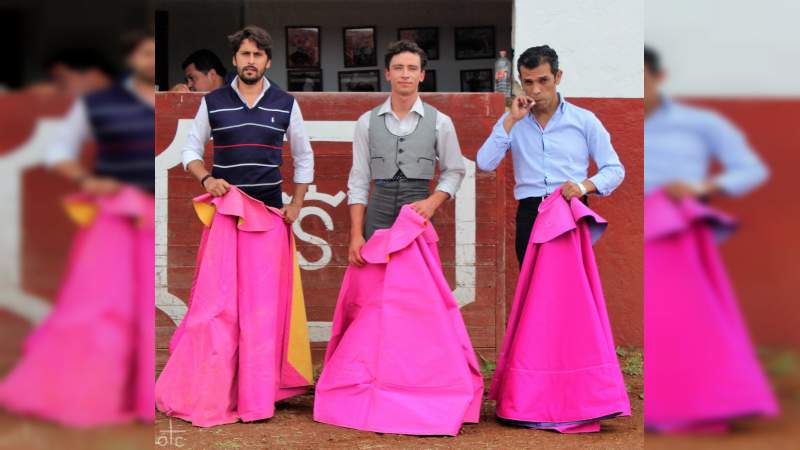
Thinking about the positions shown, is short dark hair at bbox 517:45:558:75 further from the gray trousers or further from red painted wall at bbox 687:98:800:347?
red painted wall at bbox 687:98:800:347

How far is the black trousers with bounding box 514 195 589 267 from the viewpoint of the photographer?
4289 mm

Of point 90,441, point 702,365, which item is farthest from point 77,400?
point 702,365

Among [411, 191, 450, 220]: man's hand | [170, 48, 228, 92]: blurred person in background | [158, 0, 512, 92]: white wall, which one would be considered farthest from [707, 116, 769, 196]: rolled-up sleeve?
[158, 0, 512, 92]: white wall

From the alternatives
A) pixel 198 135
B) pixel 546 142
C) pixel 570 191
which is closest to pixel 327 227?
pixel 198 135

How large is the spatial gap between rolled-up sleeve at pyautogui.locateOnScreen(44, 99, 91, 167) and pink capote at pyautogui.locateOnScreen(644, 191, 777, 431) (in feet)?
2.03

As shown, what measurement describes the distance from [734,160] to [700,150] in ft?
0.12

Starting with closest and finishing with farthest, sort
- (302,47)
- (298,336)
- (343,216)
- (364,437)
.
A: (364,437), (298,336), (343,216), (302,47)

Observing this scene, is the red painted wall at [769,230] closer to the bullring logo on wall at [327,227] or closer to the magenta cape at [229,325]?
the magenta cape at [229,325]

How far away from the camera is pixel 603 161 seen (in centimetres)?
420

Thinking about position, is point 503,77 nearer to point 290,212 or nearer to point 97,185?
point 290,212

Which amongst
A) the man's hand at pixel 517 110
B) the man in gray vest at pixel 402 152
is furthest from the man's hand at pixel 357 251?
the man's hand at pixel 517 110

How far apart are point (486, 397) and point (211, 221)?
174 cm

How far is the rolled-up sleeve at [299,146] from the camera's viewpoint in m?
4.41

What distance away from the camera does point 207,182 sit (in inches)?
166
